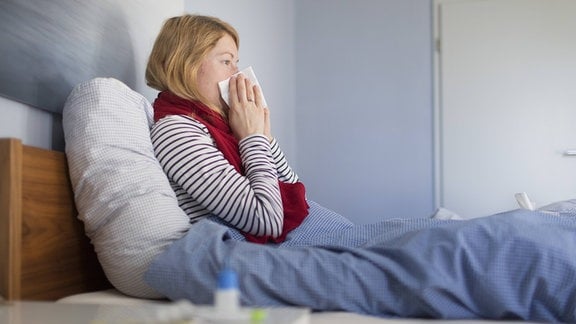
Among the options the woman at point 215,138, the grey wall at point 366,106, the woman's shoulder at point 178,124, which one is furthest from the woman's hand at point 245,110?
the grey wall at point 366,106

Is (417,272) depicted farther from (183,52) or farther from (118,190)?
(183,52)

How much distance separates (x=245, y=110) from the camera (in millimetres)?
1473

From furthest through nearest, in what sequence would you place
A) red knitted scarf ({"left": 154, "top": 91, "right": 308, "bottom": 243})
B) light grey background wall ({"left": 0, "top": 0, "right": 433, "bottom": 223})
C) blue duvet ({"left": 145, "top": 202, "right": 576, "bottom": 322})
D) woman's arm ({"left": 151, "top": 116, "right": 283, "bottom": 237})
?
light grey background wall ({"left": 0, "top": 0, "right": 433, "bottom": 223}) < red knitted scarf ({"left": 154, "top": 91, "right": 308, "bottom": 243}) < woman's arm ({"left": 151, "top": 116, "right": 283, "bottom": 237}) < blue duvet ({"left": 145, "top": 202, "right": 576, "bottom": 322})

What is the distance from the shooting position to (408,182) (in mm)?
3404

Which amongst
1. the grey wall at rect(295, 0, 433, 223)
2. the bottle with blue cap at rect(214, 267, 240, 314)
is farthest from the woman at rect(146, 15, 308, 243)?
the grey wall at rect(295, 0, 433, 223)

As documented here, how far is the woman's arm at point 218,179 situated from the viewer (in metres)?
1.25

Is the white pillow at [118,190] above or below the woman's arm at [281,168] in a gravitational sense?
above

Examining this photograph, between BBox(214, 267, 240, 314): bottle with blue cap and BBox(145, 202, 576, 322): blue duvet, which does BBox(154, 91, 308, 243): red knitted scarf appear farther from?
BBox(214, 267, 240, 314): bottle with blue cap

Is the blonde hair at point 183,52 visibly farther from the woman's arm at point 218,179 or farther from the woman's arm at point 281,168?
the woman's arm at point 281,168

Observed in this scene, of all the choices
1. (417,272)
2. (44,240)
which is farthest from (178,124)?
(417,272)

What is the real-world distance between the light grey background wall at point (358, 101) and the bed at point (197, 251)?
2.01 m

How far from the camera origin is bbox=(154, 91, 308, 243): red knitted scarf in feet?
4.49

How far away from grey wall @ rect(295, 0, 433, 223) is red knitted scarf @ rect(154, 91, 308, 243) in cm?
202

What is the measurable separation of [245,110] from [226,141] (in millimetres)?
102
